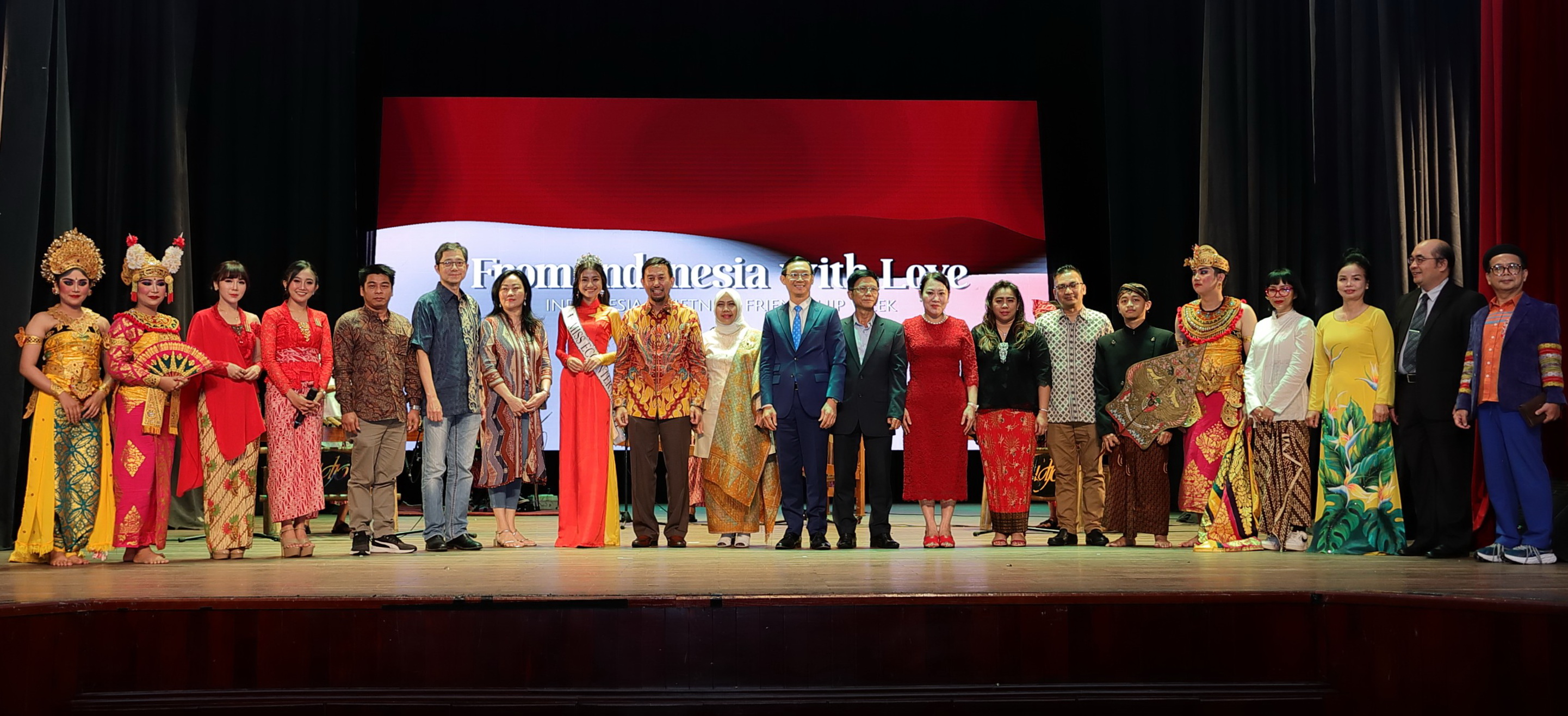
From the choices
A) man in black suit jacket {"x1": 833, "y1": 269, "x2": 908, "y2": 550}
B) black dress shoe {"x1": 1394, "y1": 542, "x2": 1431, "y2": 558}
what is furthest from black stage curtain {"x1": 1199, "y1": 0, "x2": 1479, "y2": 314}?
man in black suit jacket {"x1": 833, "y1": 269, "x2": 908, "y2": 550}

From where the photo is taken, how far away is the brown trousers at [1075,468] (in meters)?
5.38

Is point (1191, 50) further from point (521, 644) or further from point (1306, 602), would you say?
point (521, 644)

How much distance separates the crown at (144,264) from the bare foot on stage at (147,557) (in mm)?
1080

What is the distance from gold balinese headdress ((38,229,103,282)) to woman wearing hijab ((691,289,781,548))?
2533 millimetres

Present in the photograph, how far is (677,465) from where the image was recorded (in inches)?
207

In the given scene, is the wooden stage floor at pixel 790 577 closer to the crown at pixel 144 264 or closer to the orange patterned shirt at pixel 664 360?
the orange patterned shirt at pixel 664 360

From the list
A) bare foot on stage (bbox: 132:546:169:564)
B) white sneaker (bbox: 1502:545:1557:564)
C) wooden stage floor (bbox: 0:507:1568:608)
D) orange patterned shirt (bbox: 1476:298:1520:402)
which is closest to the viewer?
wooden stage floor (bbox: 0:507:1568:608)

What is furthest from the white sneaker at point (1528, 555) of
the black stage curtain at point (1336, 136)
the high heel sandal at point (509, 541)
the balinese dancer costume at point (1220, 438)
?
the high heel sandal at point (509, 541)

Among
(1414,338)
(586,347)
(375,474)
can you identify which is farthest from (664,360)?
(1414,338)

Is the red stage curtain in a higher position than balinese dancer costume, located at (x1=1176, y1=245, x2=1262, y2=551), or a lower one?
higher

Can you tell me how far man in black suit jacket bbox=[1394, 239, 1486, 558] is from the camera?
4.53m

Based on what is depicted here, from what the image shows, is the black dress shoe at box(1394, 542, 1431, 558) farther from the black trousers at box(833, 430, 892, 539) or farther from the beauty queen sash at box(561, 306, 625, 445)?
Result: the beauty queen sash at box(561, 306, 625, 445)

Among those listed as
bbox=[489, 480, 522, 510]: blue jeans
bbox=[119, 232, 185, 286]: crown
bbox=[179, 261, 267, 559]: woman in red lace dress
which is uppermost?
bbox=[119, 232, 185, 286]: crown

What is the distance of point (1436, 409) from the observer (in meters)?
4.58
